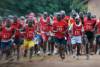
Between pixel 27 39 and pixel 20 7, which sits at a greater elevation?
pixel 20 7

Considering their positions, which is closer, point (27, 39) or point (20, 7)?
→ point (20, 7)

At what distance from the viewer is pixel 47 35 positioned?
670 centimetres

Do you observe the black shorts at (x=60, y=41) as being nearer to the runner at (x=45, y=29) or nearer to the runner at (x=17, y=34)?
the runner at (x=45, y=29)

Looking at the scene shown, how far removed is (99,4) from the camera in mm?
6613

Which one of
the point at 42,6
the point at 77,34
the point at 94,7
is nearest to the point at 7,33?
the point at 42,6

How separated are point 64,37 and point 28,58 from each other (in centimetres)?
67

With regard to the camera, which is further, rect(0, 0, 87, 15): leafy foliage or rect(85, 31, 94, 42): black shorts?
rect(85, 31, 94, 42): black shorts

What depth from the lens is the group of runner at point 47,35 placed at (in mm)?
6586

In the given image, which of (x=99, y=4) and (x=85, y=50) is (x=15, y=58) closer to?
(x=85, y=50)

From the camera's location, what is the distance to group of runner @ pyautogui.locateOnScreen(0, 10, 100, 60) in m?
6.59

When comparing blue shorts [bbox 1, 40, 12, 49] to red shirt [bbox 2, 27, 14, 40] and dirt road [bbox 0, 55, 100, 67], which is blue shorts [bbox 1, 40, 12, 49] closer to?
red shirt [bbox 2, 27, 14, 40]

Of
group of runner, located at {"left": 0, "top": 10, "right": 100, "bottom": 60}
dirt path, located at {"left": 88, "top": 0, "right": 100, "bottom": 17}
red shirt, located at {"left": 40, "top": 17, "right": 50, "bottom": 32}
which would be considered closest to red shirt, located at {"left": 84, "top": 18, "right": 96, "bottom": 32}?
group of runner, located at {"left": 0, "top": 10, "right": 100, "bottom": 60}

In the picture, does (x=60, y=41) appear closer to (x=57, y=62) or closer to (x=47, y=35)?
(x=47, y=35)

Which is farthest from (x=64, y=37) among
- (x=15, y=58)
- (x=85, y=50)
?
(x=15, y=58)
